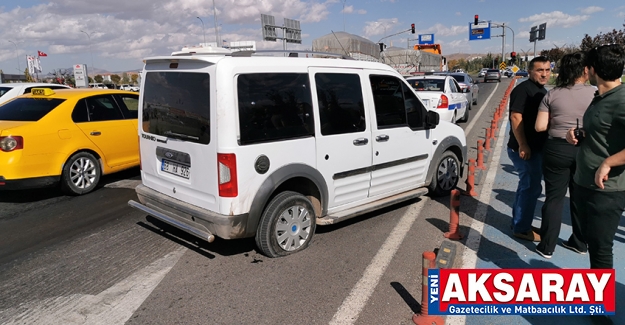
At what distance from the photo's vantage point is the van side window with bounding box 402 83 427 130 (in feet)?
18.0

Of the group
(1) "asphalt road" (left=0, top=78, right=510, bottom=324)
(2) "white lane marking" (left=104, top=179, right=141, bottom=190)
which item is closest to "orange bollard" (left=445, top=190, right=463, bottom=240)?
(1) "asphalt road" (left=0, top=78, right=510, bottom=324)

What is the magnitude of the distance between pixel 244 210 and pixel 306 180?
79 cm

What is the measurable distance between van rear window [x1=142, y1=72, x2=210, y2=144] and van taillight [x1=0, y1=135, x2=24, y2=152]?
2521 millimetres

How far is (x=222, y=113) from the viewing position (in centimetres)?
377

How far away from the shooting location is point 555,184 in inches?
158

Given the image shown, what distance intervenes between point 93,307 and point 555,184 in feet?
13.9

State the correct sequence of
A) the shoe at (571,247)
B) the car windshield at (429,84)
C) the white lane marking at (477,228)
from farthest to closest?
the car windshield at (429,84)
the shoe at (571,247)
the white lane marking at (477,228)

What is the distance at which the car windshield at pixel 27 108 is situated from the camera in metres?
6.42

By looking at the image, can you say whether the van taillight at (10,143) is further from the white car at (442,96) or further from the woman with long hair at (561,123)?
the white car at (442,96)

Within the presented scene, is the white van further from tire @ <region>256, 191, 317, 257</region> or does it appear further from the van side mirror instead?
the van side mirror

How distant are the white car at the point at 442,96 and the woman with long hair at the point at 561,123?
7261mm

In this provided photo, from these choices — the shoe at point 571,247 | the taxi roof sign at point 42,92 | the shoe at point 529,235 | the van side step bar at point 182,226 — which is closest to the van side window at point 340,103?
the van side step bar at point 182,226

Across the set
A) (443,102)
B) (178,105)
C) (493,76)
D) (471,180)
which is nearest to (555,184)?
(471,180)

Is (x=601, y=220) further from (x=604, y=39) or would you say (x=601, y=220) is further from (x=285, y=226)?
(x=604, y=39)
